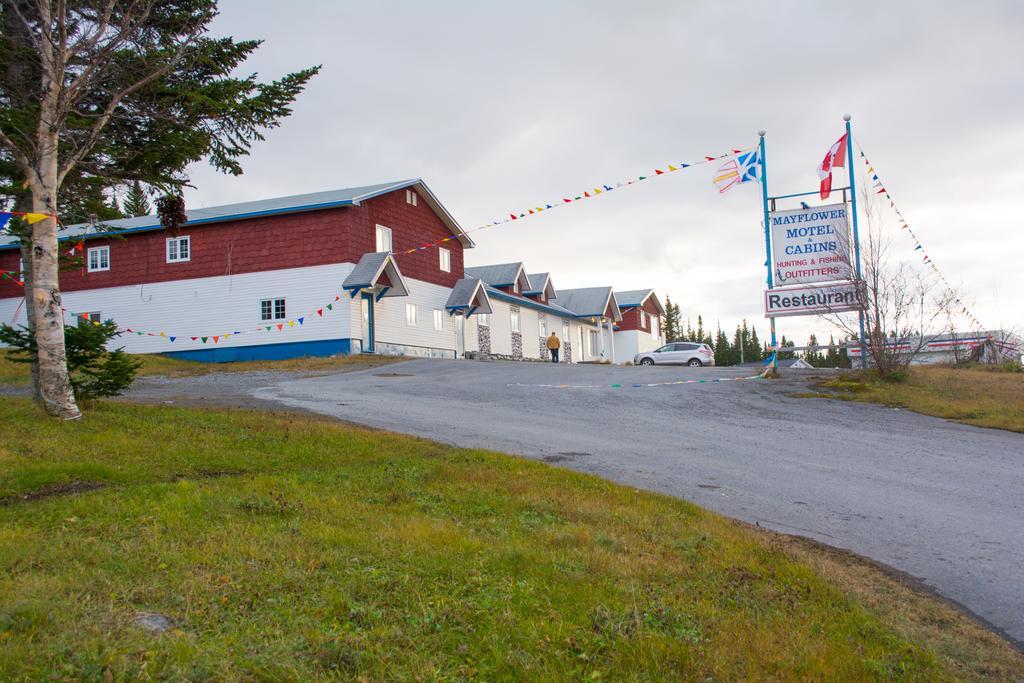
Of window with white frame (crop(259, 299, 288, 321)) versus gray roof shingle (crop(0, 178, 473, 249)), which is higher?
gray roof shingle (crop(0, 178, 473, 249))

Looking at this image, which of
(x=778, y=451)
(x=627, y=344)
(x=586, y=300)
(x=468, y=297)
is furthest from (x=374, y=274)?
(x=627, y=344)

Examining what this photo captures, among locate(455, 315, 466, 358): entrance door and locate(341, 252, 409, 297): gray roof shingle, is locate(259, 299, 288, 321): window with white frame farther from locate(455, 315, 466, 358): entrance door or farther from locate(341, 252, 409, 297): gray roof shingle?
locate(455, 315, 466, 358): entrance door

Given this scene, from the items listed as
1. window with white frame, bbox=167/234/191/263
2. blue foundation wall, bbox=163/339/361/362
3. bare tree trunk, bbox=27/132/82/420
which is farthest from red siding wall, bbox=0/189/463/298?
bare tree trunk, bbox=27/132/82/420

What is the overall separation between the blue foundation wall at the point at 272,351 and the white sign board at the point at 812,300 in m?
15.0

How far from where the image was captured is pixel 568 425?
45.8 ft

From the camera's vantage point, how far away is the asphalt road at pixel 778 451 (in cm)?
727

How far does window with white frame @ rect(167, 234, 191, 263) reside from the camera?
32.2 metres

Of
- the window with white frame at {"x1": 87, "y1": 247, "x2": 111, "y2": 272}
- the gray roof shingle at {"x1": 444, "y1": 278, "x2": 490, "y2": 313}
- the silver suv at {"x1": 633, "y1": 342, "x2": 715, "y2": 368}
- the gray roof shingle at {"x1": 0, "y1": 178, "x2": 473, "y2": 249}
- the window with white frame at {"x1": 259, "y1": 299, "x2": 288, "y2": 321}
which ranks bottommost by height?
the silver suv at {"x1": 633, "y1": 342, "x2": 715, "y2": 368}

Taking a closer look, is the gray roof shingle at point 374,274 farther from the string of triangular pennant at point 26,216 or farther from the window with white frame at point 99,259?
the string of triangular pennant at point 26,216

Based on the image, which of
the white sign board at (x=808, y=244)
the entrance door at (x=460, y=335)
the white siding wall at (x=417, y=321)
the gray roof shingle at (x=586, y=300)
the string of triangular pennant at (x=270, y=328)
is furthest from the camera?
the gray roof shingle at (x=586, y=300)

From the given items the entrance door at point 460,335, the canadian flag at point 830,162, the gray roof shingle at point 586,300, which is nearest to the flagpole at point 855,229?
the canadian flag at point 830,162

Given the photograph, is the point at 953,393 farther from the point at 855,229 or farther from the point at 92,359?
the point at 92,359

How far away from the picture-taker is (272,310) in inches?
1219

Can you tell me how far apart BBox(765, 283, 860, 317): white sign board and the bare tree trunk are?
16458mm
